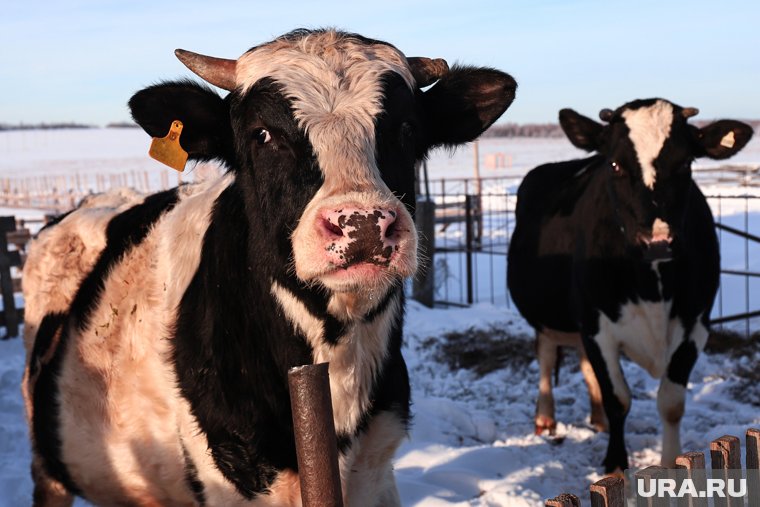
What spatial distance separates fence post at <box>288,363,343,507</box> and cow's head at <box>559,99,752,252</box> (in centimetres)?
396

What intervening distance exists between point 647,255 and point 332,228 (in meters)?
3.59

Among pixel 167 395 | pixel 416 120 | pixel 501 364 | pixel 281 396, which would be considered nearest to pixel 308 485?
pixel 281 396

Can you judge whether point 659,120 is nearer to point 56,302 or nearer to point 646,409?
point 646,409

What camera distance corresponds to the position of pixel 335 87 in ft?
9.78

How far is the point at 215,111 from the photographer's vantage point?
3.39 m

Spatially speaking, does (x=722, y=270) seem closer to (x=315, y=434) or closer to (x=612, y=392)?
(x=612, y=392)

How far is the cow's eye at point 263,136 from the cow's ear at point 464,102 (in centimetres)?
78

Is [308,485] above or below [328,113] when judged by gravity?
below

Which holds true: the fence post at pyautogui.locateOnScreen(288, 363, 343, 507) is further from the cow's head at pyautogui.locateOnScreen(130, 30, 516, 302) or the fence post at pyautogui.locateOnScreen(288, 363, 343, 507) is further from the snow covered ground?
the snow covered ground

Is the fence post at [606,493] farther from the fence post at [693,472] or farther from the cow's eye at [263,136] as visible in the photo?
the cow's eye at [263,136]

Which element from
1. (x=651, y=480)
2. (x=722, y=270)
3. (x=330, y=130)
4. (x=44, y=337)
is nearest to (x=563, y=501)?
(x=651, y=480)

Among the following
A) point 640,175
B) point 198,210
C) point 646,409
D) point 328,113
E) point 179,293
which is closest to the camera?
point 328,113

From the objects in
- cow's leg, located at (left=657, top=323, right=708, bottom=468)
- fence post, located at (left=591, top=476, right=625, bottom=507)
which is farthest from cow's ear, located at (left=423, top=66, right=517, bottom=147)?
cow's leg, located at (left=657, top=323, right=708, bottom=468)

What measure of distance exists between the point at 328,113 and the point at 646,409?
17.9ft
